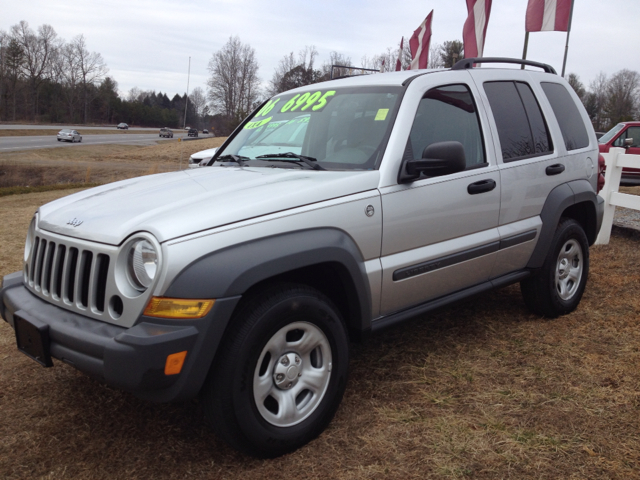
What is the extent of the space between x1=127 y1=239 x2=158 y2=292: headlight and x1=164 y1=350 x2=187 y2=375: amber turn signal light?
0.32 meters

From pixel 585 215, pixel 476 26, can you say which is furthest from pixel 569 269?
pixel 476 26

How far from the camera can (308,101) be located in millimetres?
3896

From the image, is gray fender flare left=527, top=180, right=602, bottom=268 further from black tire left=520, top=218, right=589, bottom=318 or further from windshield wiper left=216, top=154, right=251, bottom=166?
windshield wiper left=216, top=154, right=251, bottom=166

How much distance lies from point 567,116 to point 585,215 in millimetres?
860

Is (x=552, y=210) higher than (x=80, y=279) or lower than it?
higher

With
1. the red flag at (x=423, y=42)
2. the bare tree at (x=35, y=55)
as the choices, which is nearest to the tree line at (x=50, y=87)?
the bare tree at (x=35, y=55)

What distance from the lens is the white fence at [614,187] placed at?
676cm

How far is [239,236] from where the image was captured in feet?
8.18

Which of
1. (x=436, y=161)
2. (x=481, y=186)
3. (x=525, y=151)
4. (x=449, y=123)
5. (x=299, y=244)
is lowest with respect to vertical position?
(x=299, y=244)

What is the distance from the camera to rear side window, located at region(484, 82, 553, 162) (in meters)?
3.92

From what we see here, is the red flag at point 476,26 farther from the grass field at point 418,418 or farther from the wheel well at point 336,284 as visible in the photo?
the wheel well at point 336,284

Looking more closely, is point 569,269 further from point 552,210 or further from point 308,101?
point 308,101

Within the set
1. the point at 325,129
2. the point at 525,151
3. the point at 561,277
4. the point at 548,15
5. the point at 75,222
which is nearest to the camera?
the point at 75,222

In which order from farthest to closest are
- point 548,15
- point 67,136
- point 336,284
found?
point 67,136 < point 548,15 < point 336,284
